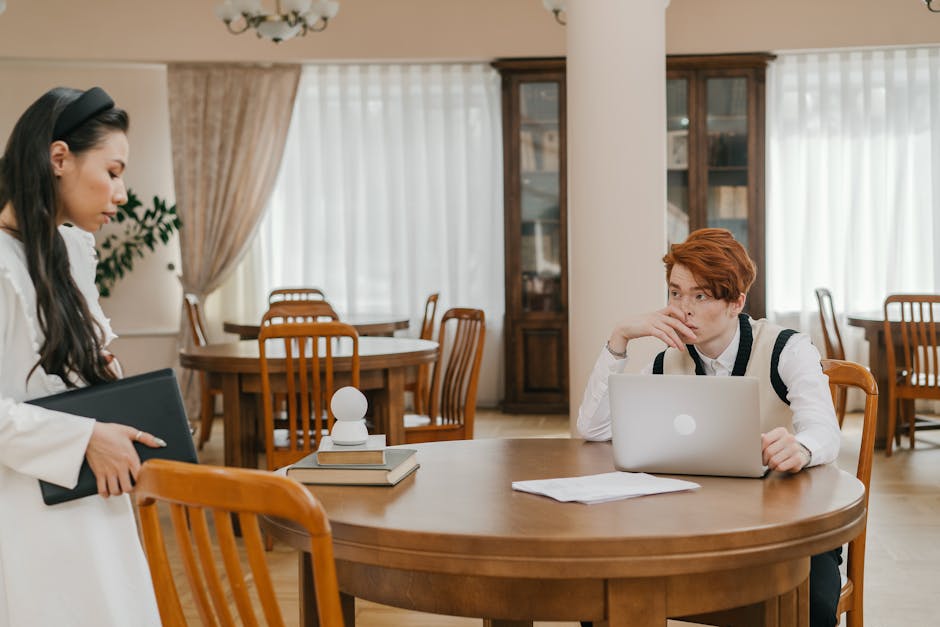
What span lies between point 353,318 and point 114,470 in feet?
15.9

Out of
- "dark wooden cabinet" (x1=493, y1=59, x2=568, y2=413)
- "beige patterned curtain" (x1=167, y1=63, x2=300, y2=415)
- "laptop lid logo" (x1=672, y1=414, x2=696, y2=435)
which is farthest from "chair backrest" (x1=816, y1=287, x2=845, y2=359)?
"laptop lid logo" (x1=672, y1=414, x2=696, y2=435)

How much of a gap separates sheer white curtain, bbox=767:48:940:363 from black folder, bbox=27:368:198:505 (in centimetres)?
614

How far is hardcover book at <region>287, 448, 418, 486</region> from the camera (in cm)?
181

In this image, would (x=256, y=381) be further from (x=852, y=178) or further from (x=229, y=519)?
(x=852, y=178)

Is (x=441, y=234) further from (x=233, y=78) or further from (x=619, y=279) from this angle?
(x=619, y=279)

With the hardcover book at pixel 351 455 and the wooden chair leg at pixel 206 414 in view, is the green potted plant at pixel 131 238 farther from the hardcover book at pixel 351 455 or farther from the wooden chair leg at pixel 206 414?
the hardcover book at pixel 351 455

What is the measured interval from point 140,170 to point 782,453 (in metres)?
6.53

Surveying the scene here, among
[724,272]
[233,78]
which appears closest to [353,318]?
[233,78]

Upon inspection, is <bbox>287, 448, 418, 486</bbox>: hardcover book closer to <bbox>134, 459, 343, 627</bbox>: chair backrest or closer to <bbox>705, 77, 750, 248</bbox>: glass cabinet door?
<bbox>134, 459, 343, 627</bbox>: chair backrest

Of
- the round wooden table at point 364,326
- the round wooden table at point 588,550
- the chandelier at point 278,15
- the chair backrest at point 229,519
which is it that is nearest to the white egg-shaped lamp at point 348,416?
the round wooden table at point 588,550

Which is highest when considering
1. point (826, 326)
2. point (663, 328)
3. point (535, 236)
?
point (535, 236)

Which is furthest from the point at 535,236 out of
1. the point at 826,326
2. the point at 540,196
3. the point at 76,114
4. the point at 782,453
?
the point at 76,114

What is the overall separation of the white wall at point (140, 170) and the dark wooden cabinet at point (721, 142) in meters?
3.54

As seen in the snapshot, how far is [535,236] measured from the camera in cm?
730
